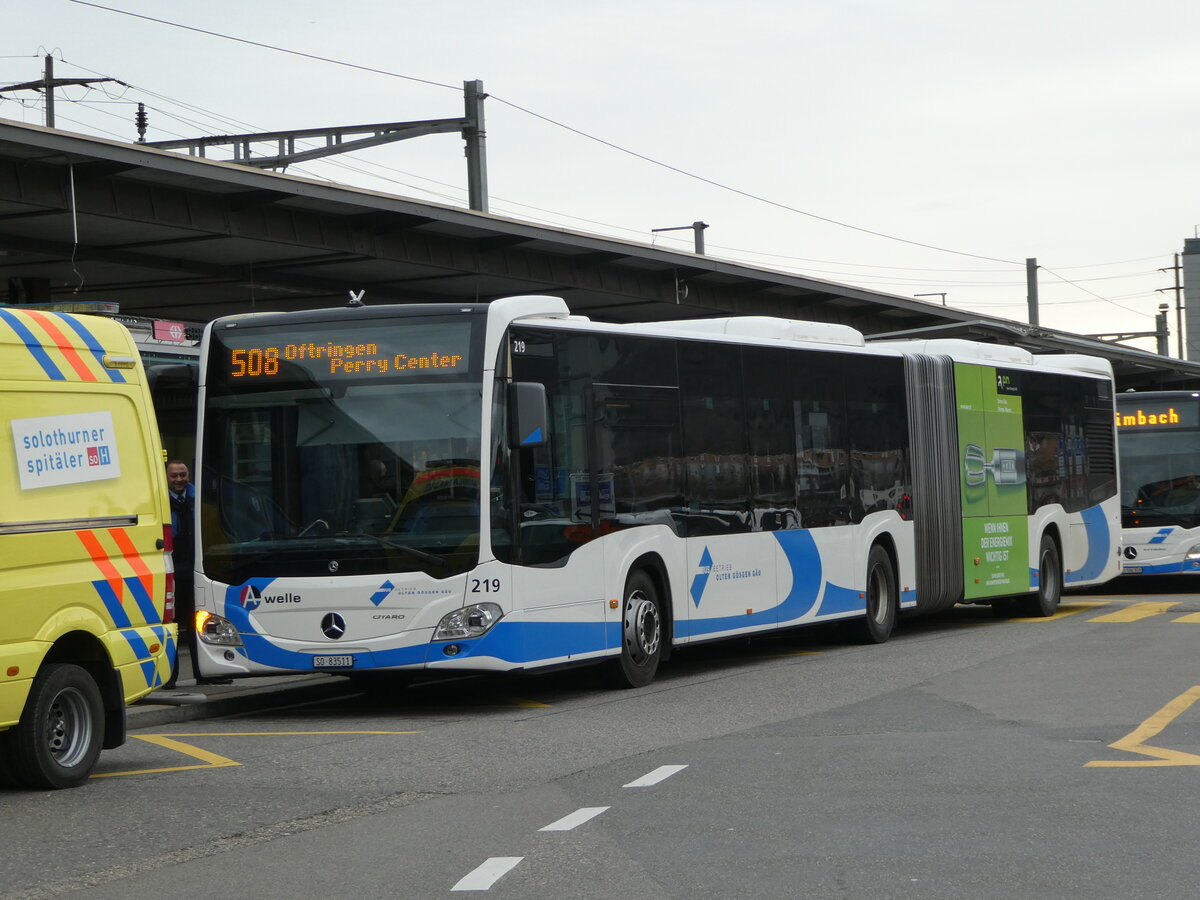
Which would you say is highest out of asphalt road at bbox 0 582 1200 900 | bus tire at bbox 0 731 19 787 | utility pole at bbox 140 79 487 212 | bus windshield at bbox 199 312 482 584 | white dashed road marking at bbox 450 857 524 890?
utility pole at bbox 140 79 487 212

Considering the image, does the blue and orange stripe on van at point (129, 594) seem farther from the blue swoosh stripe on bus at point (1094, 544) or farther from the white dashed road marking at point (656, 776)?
the blue swoosh stripe on bus at point (1094, 544)

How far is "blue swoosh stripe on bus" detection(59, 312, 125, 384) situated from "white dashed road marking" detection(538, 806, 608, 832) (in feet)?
12.8

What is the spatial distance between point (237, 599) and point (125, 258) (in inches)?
409

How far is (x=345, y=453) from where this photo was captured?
12.9 m

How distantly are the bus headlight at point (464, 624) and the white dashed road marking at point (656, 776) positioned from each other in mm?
3074

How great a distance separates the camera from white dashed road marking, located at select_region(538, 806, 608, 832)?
7.97m

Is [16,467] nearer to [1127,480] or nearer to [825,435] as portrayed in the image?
[825,435]

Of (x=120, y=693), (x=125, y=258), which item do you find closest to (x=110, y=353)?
(x=120, y=693)

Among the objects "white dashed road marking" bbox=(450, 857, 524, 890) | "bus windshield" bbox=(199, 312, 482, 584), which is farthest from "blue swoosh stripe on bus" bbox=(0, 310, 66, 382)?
"white dashed road marking" bbox=(450, 857, 524, 890)

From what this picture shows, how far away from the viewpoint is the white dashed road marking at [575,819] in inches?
314

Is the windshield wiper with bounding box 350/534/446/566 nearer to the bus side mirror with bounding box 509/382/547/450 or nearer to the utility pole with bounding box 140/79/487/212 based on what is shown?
the bus side mirror with bounding box 509/382/547/450

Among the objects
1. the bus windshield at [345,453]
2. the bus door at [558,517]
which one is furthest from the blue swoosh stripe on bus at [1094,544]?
the bus windshield at [345,453]

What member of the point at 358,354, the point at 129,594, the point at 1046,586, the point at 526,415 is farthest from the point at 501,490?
the point at 1046,586

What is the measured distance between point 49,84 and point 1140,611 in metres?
21.9
